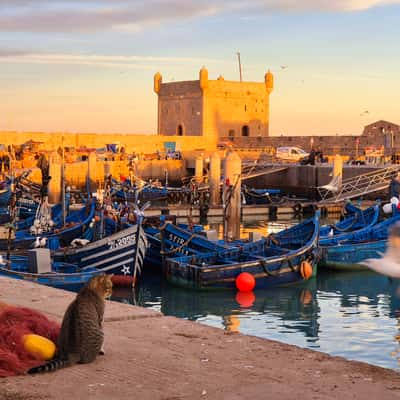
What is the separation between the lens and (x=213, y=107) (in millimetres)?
68875

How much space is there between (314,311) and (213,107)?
54.1 metres

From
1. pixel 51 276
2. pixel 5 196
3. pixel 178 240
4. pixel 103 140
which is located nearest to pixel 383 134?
pixel 103 140

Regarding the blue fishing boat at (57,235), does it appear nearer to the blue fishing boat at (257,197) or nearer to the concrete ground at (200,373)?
the concrete ground at (200,373)

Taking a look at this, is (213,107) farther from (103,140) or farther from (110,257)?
(110,257)

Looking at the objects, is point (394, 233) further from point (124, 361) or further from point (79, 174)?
point (79, 174)

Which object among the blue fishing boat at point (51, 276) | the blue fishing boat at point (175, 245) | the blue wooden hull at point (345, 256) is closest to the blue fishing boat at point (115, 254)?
the blue fishing boat at point (51, 276)

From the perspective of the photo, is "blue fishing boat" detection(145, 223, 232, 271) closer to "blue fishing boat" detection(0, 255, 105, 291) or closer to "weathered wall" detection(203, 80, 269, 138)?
"blue fishing boat" detection(0, 255, 105, 291)

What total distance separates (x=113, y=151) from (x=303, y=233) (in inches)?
1529

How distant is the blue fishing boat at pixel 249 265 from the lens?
17.0m

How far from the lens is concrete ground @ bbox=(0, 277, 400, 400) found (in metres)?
6.32

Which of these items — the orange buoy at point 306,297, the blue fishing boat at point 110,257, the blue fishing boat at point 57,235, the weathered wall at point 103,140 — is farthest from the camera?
the weathered wall at point 103,140

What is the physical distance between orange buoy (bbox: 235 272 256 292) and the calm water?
187 millimetres

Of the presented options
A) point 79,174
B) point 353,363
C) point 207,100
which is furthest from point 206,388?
point 207,100

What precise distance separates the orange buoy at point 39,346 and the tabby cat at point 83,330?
0.21 ft
